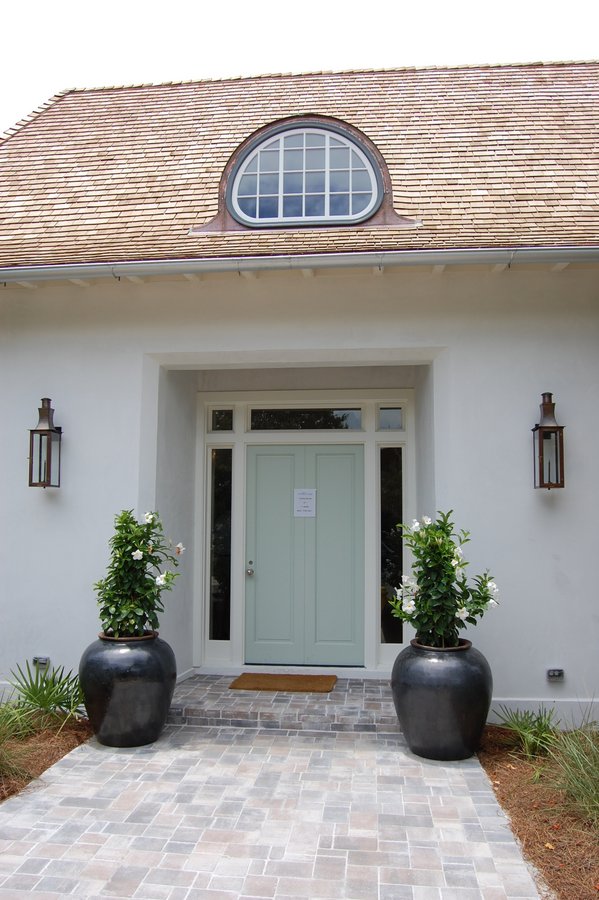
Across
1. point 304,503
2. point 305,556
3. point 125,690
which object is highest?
point 304,503

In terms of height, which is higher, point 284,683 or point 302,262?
point 302,262

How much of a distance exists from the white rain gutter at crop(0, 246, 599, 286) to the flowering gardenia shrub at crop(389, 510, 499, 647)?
220 centimetres

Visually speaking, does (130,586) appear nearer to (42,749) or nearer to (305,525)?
(42,749)

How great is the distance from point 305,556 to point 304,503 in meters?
0.58

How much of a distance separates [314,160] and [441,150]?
1410 mm

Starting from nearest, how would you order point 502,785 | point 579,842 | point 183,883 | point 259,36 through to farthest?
point 183,883 → point 579,842 → point 502,785 → point 259,36

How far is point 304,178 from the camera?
6.97 metres

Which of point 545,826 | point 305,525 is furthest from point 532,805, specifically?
point 305,525

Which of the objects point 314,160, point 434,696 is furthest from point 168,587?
point 314,160

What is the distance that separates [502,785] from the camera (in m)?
4.68

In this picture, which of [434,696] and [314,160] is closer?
[434,696]

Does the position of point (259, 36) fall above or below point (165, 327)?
above

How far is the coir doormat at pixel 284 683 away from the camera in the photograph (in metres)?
6.63

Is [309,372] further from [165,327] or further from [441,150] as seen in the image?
[441,150]
